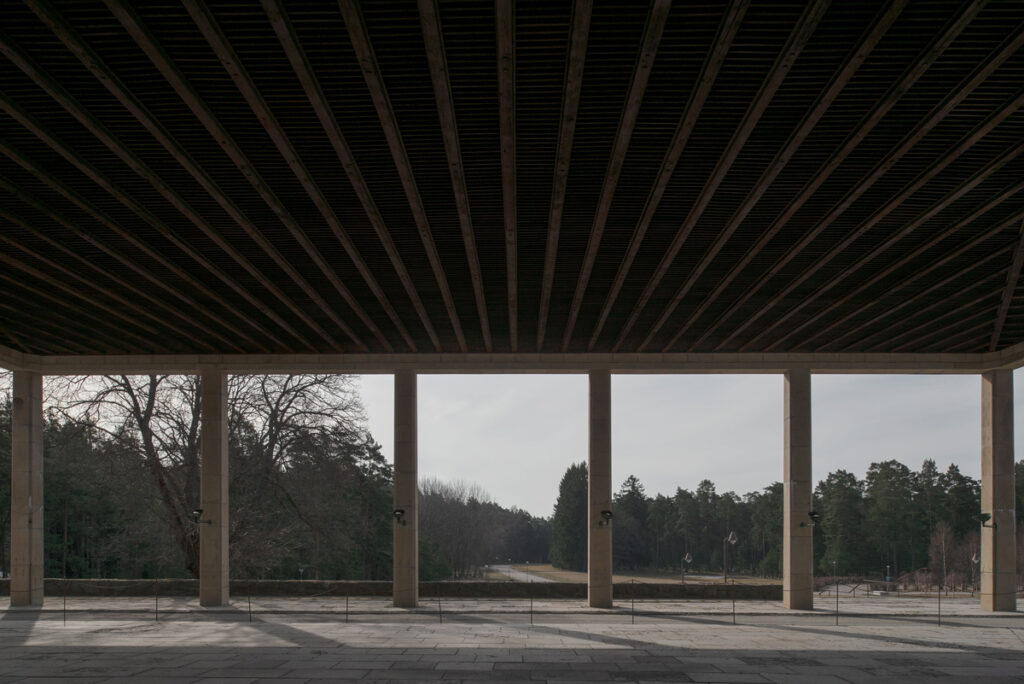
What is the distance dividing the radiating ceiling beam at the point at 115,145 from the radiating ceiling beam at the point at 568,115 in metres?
6.28

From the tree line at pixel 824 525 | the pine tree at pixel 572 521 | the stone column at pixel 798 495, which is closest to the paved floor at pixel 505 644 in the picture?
the stone column at pixel 798 495

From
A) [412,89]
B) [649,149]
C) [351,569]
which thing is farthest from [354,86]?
[351,569]

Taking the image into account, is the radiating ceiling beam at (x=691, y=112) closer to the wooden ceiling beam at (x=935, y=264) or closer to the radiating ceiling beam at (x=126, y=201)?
the wooden ceiling beam at (x=935, y=264)

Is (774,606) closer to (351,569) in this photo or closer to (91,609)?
(91,609)

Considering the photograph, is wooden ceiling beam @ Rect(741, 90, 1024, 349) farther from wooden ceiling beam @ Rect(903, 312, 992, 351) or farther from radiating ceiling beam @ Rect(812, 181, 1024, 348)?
wooden ceiling beam @ Rect(903, 312, 992, 351)

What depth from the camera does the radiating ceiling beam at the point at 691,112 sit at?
32.8 ft

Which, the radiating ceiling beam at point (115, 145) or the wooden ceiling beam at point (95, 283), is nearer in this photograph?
the radiating ceiling beam at point (115, 145)

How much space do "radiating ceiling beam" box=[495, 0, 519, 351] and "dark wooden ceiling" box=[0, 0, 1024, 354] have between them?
0.05 metres

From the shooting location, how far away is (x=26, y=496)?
99.9 feet

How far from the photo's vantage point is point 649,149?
1368 centimetres

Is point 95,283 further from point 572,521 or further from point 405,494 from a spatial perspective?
point 572,521

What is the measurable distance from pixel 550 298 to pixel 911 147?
36.3 feet

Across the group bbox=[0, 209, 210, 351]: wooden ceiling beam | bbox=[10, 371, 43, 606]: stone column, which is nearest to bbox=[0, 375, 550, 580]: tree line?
bbox=[10, 371, 43, 606]: stone column

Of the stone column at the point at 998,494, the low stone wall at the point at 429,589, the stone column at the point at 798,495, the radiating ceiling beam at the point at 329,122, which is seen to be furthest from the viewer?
the low stone wall at the point at 429,589
